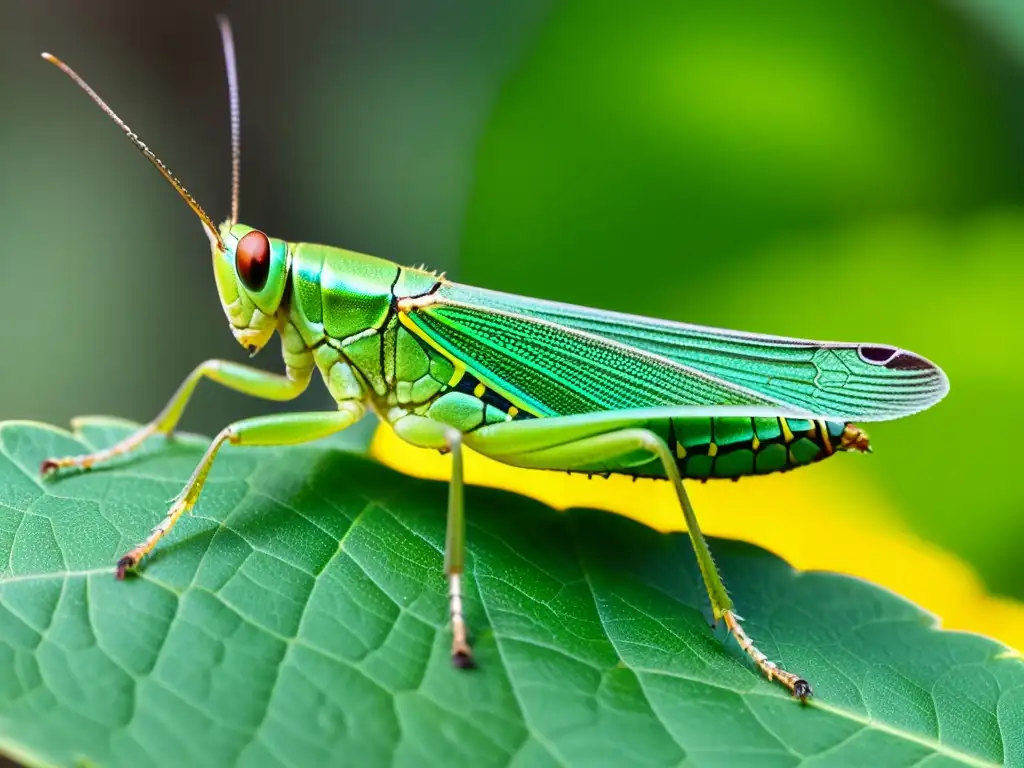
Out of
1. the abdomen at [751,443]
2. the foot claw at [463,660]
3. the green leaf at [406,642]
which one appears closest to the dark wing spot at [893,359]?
the abdomen at [751,443]

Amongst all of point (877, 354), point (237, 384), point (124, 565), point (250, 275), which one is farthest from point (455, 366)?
point (877, 354)

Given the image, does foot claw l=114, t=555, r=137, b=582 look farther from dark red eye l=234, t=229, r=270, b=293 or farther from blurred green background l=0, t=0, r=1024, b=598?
blurred green background l=0, t=0, r=1024, b=598

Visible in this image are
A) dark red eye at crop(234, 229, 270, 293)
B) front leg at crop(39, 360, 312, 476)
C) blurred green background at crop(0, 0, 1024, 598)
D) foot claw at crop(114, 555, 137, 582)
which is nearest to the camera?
foot claw at crop(114, 555, 137, 582)

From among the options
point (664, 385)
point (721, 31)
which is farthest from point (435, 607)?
point (721, 31)

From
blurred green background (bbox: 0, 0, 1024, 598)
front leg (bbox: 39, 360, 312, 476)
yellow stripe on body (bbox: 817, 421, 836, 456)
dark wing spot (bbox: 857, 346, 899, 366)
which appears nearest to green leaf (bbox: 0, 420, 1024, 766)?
front leg (bbox: 39, 360, 312, 476)

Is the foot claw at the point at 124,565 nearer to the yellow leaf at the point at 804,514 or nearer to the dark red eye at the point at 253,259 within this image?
the yellow leaf at the point at 804,514

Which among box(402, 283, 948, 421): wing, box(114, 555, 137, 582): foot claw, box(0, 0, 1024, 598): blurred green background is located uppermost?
box(0, 0, 1024, 598): blurred green background

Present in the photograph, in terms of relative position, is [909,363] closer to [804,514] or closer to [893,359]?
[893,359]
